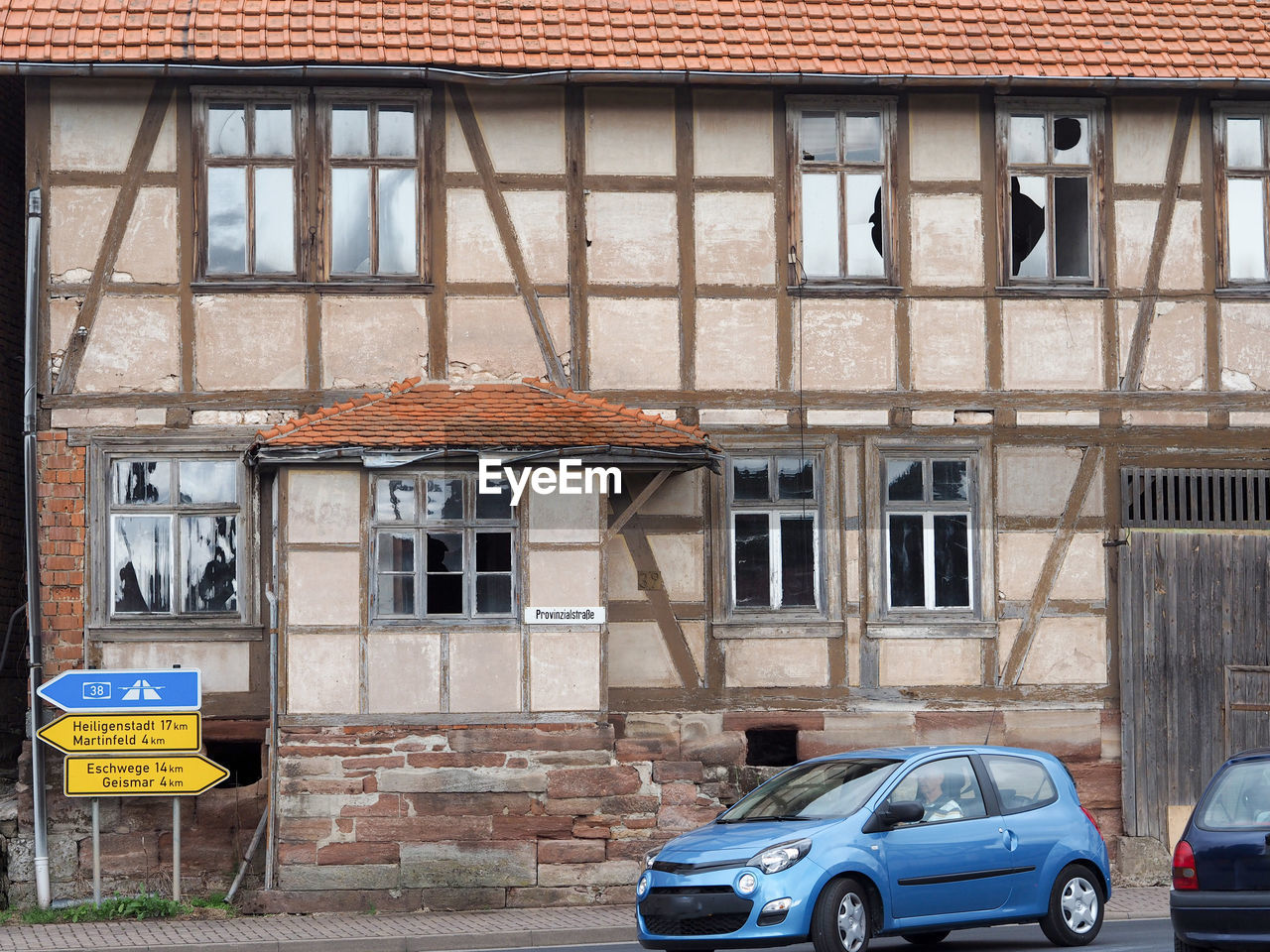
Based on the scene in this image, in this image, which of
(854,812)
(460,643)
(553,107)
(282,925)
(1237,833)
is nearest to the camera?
(1237,833)

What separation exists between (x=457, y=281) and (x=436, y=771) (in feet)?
14.9

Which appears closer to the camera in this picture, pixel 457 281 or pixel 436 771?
pixel 436 771

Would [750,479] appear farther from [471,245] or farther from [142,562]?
[142,562]

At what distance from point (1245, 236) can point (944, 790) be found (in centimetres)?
818

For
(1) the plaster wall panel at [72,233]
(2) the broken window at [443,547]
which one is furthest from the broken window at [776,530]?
(1) the plaster wall panel at [72,233]

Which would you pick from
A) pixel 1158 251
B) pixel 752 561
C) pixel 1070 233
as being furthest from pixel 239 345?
pixel 1158 251

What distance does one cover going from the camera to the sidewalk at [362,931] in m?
15.2

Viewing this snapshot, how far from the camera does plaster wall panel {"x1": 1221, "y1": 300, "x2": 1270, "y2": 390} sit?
19.1m

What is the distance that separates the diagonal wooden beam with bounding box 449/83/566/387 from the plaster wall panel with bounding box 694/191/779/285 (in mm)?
1565

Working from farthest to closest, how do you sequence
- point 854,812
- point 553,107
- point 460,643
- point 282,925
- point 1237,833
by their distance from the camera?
1. point 553,107
2. point 460,643
3. point 282,925
4. point 854,812
5. point 1237,833

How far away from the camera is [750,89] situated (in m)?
18.8

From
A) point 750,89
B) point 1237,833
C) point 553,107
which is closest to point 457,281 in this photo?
point 553,107

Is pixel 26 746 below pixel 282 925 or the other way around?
the other way around

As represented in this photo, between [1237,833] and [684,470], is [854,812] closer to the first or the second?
[1237,833]
